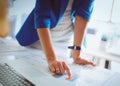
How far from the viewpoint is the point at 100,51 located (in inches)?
74.5

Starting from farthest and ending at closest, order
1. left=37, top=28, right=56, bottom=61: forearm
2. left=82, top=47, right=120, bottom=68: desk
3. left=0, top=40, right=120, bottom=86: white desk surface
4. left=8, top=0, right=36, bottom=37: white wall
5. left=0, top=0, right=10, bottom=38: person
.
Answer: left=82, top=47, right=120, bottom=68: desk, left=37, top=28, right=56, bottom=61: forearm, left=0, top=40, right=120, bottom=86: white desk surface, left=8, top=0, right=36, bottom=37: white wall, left=0, top=0, right=10, bottom=38: person

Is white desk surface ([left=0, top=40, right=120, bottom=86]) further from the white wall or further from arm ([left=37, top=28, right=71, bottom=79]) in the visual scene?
the white wall

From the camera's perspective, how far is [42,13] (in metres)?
0.80

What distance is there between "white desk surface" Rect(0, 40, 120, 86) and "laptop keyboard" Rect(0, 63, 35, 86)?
0.09 feet

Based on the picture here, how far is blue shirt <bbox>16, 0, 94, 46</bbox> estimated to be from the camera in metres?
0.80

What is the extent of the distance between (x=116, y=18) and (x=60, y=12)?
1.17 meters

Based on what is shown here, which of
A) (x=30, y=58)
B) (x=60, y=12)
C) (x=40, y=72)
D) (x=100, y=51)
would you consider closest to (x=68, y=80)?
(x=40, y=72)

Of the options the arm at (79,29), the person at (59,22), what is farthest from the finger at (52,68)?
the arm at (79,29)

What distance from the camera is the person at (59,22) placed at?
2.64 ft

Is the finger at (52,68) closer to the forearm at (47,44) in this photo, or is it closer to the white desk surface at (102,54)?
→ the forearm at (47,44)

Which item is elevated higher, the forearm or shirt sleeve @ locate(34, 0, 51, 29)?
shirt sleeve @ locate(34, 0, 51, 29)

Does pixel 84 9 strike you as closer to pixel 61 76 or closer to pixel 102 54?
pixel 61 76

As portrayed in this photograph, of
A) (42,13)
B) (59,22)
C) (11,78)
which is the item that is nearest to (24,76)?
(11,78)

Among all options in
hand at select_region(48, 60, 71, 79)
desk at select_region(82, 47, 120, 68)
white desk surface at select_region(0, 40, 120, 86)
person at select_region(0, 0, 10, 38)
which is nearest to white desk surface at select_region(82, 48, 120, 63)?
desk at select_region(82, 47, 120, 68)
